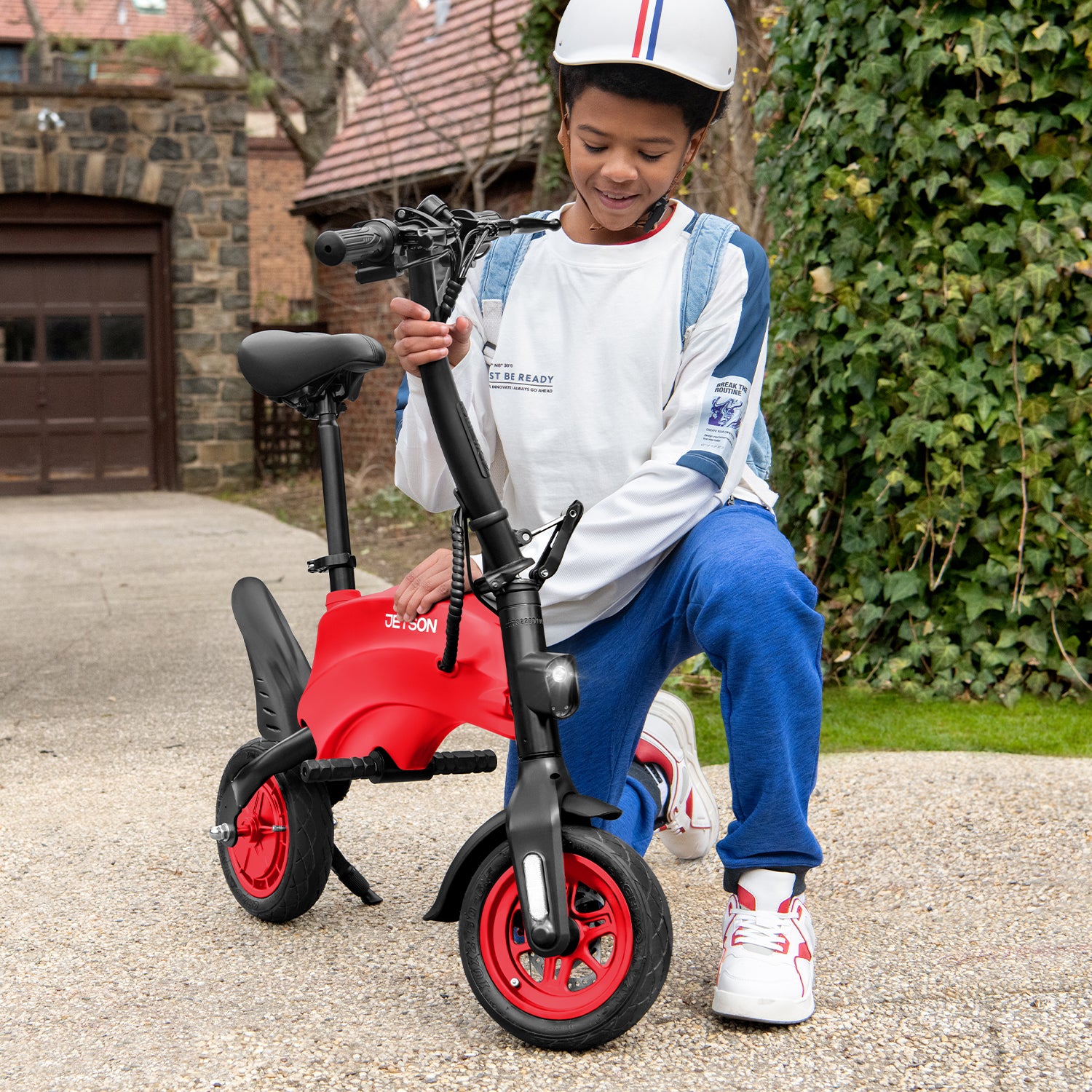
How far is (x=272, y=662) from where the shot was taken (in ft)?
8.77

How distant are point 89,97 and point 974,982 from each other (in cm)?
1190

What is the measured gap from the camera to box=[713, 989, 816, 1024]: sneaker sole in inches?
83.0

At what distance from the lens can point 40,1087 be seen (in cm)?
201

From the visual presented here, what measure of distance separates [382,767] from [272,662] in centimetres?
40

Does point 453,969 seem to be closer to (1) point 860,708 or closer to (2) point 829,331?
(1) point 860,708

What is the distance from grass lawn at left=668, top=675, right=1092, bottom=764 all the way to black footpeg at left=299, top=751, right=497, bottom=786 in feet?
4.76

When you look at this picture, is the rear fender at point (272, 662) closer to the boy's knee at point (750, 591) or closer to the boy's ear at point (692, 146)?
the boy's knee at point (750, 591)

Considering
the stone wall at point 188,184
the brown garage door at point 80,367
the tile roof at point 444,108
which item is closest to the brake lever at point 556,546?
the tile roof at point 444,108

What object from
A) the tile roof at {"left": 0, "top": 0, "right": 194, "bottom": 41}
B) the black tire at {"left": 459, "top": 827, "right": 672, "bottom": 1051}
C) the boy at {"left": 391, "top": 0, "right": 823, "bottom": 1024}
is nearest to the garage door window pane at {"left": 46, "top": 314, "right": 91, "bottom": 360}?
the boy at {"left": 391, "top": 0, "right": 823, "bottom": 1024}

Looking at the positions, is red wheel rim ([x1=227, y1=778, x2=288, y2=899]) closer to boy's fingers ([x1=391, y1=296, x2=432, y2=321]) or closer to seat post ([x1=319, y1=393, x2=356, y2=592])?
seat post ([x1=319, y1=393, x2=356, y2=592])

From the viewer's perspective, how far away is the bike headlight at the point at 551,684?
1.98m

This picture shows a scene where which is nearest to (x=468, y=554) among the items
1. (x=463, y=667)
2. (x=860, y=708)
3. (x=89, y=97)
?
(x=463, y=667)

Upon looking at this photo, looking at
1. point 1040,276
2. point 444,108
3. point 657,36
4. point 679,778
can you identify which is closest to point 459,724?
point 679,778

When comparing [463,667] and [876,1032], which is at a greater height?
[463,667]
